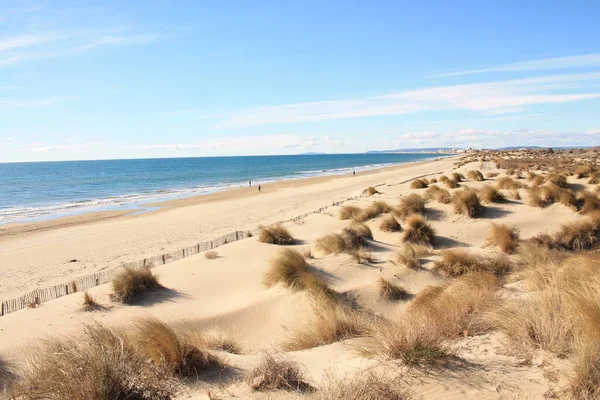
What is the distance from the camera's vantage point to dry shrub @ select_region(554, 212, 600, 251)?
14.4m

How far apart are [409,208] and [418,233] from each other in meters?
3.70

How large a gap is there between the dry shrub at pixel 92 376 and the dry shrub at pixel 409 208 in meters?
15.2

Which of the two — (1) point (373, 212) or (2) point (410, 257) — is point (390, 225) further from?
(2) point (410, 257)

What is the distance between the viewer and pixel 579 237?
1448cm

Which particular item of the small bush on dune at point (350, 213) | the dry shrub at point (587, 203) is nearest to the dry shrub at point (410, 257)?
the small bush on dune at point (350, 213)

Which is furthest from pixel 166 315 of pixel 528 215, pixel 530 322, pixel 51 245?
pixel 528 215

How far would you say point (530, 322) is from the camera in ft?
17.8

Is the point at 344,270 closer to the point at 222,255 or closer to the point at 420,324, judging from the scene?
the point at 222,255

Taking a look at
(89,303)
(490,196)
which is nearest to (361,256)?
(89,303)

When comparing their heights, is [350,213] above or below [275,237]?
above

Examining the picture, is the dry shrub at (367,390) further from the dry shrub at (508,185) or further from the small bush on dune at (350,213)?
the dry shrub at (508,185)

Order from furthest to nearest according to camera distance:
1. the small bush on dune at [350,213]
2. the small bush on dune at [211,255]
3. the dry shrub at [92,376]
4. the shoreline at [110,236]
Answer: the small bush on dune at [350,213]
the shoreline at [110,236]
the small bush on dune at [211,255]
the dry shrub at [92,376]

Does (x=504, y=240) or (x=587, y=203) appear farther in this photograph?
(x=587, y=203)

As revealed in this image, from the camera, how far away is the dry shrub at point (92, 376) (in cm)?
410
